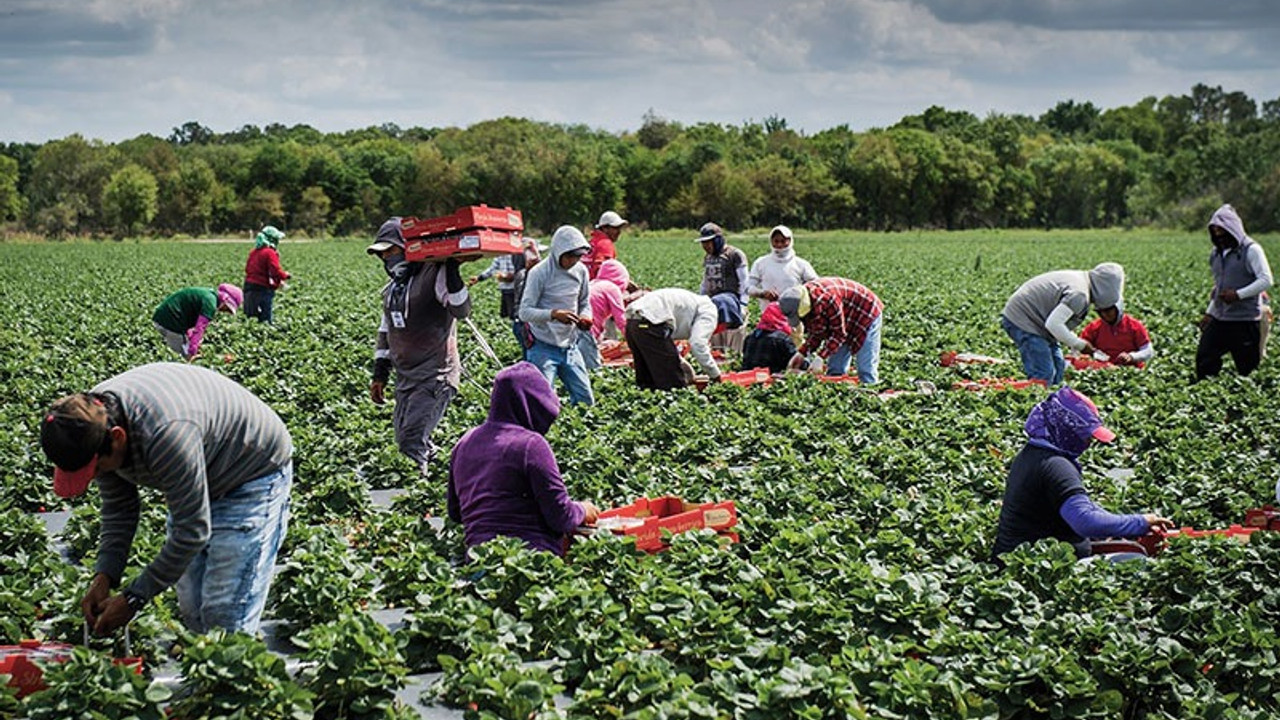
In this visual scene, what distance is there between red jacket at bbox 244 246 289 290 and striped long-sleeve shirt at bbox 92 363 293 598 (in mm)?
12786

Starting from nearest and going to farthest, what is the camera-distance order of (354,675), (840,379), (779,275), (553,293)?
(354,675) → (553,293) → (840,379) → (779,275)

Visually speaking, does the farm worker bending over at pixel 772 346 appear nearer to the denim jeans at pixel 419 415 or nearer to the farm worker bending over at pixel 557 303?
the farm worker bending over at pixel 557 303

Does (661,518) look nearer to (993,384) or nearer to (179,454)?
(179,454)

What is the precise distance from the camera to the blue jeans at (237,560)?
15.0 ft

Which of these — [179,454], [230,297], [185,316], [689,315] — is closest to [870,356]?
[689,315]

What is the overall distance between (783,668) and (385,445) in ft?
17.6

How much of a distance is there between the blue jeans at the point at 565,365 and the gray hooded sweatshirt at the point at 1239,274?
5708 millimetres

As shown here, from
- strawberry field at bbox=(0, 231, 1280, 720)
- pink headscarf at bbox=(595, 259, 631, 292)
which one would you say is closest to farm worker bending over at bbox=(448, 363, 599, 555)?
strawberry field at bbox=(0, 231, 1280, 720)

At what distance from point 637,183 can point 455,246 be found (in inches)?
3294

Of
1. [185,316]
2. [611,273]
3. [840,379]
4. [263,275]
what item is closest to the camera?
[840,379]

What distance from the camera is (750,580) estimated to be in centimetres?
554

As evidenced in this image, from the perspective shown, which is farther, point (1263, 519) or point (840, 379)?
point (840, 379)

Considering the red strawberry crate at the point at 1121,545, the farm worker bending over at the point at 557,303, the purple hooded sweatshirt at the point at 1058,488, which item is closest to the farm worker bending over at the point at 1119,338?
the farm worker bending over at the point at 557,303

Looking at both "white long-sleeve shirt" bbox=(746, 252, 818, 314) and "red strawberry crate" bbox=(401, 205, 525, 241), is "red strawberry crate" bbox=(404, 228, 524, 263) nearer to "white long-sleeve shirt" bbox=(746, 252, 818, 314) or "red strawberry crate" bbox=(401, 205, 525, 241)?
"red strawberry crate" bbox=(401, 205, 525, 241)
